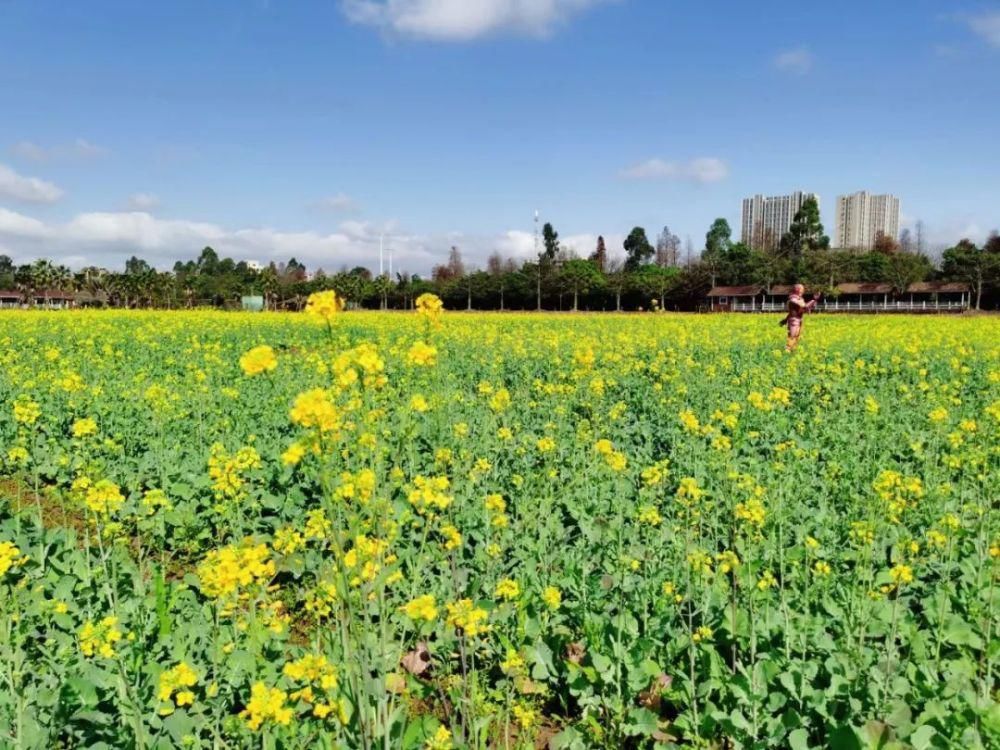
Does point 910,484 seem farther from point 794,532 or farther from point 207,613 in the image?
point 207,613

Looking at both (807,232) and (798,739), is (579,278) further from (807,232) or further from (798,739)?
(798,739)

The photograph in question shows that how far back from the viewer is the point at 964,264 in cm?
6228

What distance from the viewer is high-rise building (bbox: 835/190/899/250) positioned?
18688 centimetres

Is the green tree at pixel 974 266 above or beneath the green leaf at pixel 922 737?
above

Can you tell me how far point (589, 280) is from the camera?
7619 centimetres

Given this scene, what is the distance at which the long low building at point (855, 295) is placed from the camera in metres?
66.4

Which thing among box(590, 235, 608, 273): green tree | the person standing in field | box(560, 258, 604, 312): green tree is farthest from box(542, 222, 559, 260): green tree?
the person standing in field

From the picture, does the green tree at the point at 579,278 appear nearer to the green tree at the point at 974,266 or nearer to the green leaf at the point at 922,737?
the green tree at the point at 974,266

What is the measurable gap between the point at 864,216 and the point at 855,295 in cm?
13147

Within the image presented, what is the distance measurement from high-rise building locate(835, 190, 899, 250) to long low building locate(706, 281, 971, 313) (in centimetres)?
12439

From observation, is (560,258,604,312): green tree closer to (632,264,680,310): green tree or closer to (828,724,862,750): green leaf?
(632,264,680,310): green tree

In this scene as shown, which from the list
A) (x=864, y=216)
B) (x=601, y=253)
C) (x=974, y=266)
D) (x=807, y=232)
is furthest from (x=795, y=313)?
(x=864, y=216)


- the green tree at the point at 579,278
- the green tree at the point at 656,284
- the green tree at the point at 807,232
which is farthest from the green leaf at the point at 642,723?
the green tree at the point at 807,232

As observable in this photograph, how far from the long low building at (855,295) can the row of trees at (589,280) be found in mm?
888
